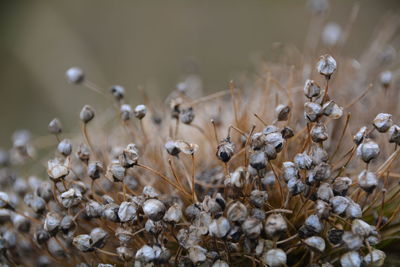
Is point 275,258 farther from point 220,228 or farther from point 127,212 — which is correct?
point 127,212

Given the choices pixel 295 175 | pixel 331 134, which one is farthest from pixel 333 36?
pixel 295 175

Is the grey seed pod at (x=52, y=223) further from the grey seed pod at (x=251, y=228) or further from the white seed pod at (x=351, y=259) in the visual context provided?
the white seed pod at (x=351, y=259)

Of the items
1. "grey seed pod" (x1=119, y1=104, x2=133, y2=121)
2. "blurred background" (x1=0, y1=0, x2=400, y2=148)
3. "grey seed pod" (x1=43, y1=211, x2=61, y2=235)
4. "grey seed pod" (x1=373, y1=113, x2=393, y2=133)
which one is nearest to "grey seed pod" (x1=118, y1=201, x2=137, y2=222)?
"grey seed pod" (x1=43, y1=211, x2=61, y2=235)

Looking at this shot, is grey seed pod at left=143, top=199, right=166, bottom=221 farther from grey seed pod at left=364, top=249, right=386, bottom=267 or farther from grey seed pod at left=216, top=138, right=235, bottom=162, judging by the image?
grey seed pod at left=364, top=249, right=386, bottom=267

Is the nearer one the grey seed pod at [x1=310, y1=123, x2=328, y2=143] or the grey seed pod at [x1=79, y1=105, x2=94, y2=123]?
the grey seed pod at [x1=310, y1=123, x2=328, y2=143]

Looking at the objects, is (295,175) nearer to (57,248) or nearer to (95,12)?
(57,248)
